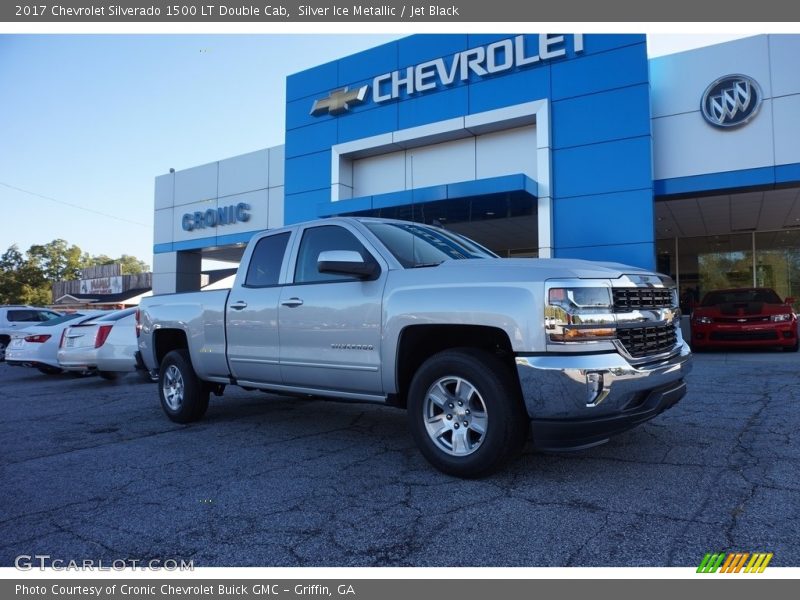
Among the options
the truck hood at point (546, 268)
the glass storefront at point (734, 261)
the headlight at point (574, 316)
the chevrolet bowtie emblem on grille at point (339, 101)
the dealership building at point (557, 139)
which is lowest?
the headlight at point (574, 316)

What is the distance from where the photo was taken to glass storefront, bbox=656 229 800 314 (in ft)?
64.6

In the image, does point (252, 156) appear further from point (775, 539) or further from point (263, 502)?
point (775, 539)

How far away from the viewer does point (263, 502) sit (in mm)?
3447

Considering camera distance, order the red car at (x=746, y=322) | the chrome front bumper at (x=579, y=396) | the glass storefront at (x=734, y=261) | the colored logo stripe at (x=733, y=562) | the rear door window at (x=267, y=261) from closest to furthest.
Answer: the colored logo stripe at (x=733, y=562) < the chrome front bumper at (x=579, y=396) < the rear door window at (x=267, y=261) < the red car at (x=746, y=322) < the glass storefront at (x=734, y=261)

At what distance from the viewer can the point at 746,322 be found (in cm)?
1230

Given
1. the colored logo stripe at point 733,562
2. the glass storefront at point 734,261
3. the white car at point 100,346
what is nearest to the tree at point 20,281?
the white car at point 100,346

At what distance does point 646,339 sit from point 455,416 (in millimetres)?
1405

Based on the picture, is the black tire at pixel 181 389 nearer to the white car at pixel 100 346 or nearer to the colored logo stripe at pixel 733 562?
the white car at pixel 100 346

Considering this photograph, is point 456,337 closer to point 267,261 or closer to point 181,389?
point 267,261

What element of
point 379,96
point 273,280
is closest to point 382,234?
point 273,280

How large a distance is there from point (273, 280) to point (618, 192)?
991 cm

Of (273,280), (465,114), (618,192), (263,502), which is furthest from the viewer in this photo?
(465,114)

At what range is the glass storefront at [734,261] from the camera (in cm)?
1969

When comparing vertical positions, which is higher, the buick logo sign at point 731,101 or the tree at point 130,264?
the tree at point 130,264
